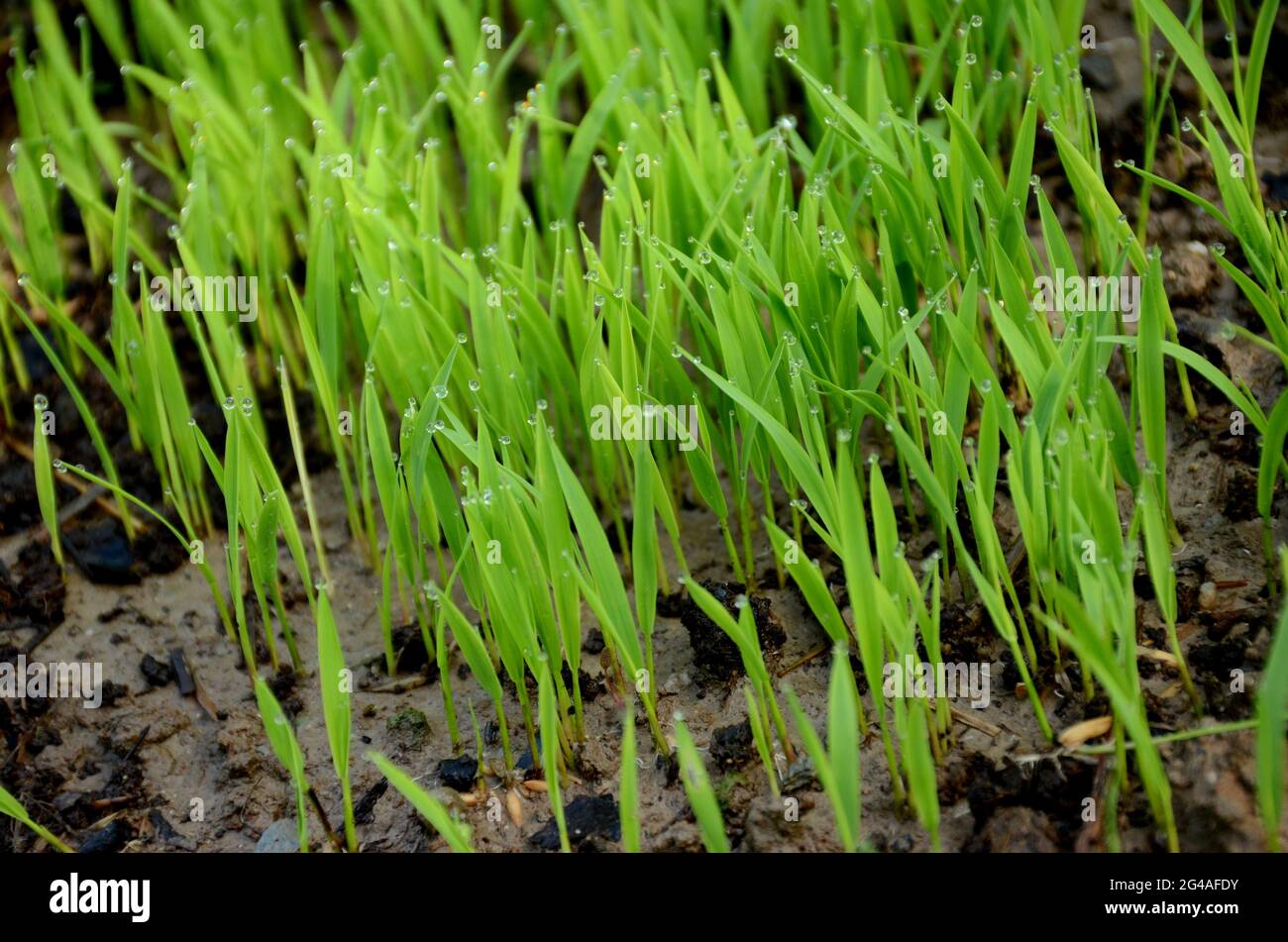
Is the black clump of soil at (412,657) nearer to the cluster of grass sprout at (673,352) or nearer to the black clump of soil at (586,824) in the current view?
the cluster of grass sprout at (673,352)

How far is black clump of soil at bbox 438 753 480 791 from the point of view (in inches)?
65.1

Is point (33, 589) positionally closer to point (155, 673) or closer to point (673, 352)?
point (155, 673)

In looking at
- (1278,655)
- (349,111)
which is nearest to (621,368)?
(1278,655)

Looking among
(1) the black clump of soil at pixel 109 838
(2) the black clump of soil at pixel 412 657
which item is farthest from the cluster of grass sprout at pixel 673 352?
(1) the black clump of soil at pixel 109 838

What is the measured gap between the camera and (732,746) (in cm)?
159

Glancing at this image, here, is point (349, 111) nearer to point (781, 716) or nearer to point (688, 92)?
point (688, 92)

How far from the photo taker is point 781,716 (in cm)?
162

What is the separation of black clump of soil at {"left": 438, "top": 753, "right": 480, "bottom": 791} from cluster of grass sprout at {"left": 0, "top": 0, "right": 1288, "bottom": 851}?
42 millimetres

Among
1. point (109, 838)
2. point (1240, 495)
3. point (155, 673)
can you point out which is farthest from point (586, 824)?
point (1240, 495)

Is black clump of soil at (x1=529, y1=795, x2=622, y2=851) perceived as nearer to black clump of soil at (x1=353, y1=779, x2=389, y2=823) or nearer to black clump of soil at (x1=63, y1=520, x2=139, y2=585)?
black clump of soil at (x1=353, y1=779, x2=389, y2=823)

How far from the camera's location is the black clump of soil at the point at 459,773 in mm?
1652

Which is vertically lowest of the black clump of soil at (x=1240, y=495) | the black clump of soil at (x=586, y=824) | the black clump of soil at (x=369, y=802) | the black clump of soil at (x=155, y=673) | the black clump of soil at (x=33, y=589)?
the black clump of soil at (x=369, y=802)

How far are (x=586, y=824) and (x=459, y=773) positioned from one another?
0.69ft

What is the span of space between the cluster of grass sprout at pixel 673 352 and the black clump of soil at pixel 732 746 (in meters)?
0.04
